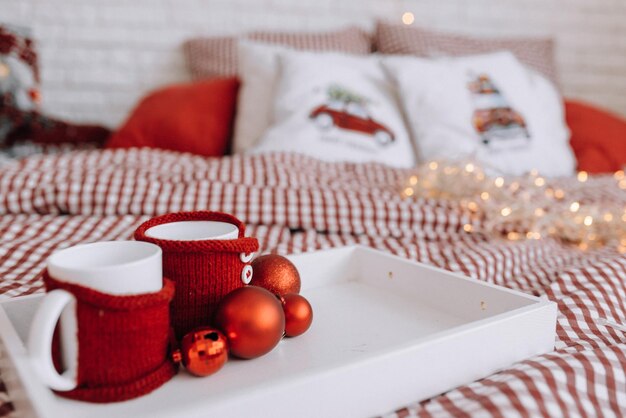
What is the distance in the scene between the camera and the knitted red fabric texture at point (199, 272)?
512 mm

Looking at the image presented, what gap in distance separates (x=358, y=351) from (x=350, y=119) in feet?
3.98

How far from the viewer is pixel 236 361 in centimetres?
51

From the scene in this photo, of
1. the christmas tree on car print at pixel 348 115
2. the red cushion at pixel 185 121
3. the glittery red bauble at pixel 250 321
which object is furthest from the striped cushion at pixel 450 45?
the glittery red bauble at pixel 250 321

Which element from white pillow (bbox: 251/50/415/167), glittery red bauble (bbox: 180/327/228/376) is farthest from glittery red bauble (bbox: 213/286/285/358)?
white pillow (bbox: 251/50/415/167)

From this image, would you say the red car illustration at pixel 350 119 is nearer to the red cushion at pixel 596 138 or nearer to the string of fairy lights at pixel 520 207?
the string of fairy lights at pixel 520 207

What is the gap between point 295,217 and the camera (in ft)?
3.57

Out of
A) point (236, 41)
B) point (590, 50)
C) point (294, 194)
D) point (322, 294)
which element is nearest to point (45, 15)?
point (236, 41)

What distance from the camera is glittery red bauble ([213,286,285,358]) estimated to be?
19.6 inches

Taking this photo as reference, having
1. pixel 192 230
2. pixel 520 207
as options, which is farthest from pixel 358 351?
pixel 520 207

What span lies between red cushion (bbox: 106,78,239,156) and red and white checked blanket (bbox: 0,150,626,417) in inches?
14.2

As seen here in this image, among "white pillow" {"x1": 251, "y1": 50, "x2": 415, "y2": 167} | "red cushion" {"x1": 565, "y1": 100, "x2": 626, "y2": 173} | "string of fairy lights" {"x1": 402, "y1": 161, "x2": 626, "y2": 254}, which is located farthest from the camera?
Result: "red cushion" {"x1": 565, "y1": 100, "x2": 626, "y2": 173}

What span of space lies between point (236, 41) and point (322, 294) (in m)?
1.61

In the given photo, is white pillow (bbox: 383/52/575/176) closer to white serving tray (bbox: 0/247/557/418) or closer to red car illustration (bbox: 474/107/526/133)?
red car illustration (bbox: 474/107/526/133)

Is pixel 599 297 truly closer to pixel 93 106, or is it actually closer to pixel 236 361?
pixel 236 361
